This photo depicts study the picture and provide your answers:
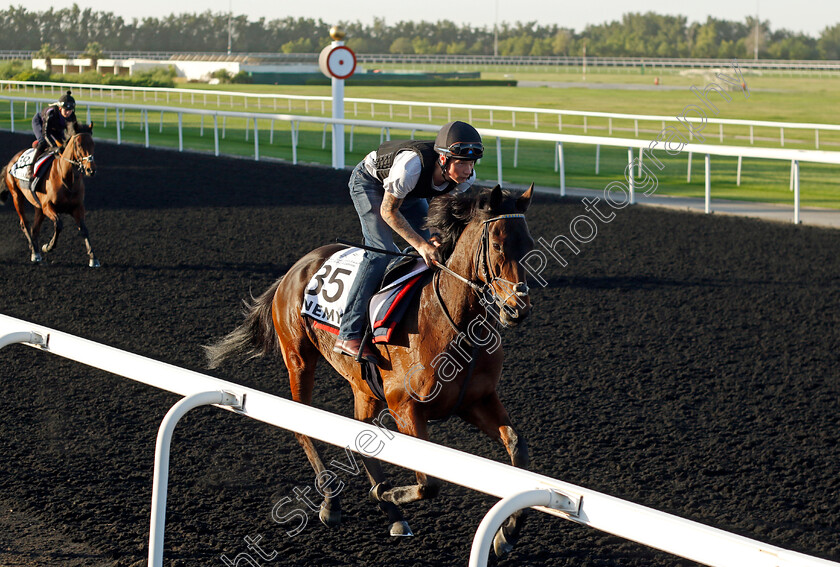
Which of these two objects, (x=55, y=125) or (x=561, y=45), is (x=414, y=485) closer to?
(x=55, y=125)

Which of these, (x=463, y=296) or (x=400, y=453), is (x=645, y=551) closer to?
(x=463, y=296)

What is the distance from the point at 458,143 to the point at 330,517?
1637 millimetres

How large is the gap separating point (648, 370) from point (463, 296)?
9.04ft

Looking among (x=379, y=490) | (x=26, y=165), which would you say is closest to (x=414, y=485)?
(x=379, y=490)

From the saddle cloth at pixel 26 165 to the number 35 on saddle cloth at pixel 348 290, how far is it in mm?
6401

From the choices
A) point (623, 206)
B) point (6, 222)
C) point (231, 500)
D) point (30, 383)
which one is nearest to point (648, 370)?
point (231, 500)

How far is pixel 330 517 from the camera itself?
3.87m

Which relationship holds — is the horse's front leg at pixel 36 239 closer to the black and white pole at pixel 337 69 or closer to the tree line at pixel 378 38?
the black and white pole at pixel 337 69

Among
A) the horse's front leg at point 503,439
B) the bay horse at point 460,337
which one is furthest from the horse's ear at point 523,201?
the horse's front leg at point 503,439

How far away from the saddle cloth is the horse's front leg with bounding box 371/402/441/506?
726 centimetres

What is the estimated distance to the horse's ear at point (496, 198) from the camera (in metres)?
3.40

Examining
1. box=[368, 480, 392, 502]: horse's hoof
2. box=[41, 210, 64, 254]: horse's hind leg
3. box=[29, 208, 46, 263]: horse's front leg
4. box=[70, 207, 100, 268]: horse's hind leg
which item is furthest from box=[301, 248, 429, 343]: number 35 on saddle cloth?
box=[29, 208, 46, 263]: horse's front leg

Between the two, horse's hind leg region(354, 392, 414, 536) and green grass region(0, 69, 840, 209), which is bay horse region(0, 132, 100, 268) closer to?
horse's hind leg region(354, 392, 414, 536)

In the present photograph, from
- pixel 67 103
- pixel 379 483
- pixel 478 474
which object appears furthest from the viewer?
pixel 67 103
